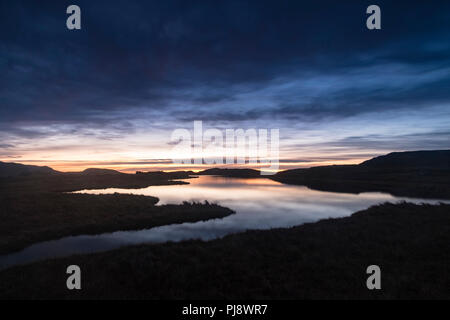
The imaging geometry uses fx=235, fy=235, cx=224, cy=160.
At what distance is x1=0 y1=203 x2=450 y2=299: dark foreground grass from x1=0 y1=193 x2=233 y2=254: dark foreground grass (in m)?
10.0

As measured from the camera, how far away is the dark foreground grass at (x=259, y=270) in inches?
422

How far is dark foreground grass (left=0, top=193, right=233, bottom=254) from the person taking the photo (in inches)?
888

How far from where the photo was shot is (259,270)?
13.0m

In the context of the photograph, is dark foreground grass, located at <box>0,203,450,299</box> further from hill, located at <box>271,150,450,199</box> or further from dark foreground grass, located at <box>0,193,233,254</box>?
hill, located at <box>271,150,450,199</box>

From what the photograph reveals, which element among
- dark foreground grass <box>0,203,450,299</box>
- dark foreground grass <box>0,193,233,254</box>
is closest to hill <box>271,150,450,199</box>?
dark foreground grass <box>0,203,450,299</box>

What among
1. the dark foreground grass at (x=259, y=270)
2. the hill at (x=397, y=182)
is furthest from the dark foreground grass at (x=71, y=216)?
the hill at (x=397, y=182)

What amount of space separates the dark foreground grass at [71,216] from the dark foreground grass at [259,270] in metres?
10.0

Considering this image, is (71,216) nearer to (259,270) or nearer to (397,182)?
(259,270)

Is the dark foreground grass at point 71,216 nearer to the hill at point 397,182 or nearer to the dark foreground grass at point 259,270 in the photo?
the dark foreground grass at point 259,270

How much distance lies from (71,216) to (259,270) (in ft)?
86.6

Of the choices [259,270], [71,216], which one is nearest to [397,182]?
[259,270]
